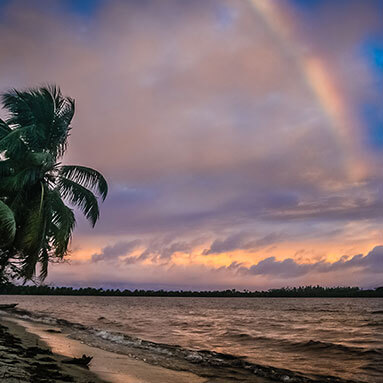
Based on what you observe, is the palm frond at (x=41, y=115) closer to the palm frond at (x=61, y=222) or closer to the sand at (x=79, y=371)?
the palm frond at (x=61, y=222)

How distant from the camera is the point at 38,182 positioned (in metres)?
19.6

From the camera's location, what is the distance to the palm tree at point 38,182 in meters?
17.8

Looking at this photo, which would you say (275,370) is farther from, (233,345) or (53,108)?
(53,108)

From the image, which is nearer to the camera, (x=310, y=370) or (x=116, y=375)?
(x=116, y=375)

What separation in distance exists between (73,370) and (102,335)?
13.2 m

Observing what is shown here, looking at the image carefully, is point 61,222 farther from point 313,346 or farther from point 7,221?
point 313,346

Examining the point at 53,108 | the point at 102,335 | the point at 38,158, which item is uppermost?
the point at 53,108

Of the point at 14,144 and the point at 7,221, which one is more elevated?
the point at 14,144

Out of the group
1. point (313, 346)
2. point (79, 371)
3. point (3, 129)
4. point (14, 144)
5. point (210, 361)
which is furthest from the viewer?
point (3, 129)

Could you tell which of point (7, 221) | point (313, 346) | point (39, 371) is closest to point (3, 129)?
point (7, 221)

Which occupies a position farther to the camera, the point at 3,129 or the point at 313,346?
the point at 3,129

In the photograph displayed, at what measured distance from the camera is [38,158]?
57.3ft

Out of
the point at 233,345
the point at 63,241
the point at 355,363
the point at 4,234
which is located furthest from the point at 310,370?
the point at 4,234

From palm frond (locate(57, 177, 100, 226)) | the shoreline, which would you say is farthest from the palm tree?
the shoreline
